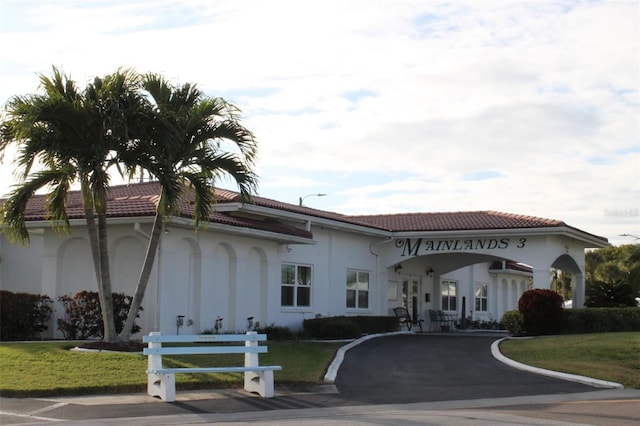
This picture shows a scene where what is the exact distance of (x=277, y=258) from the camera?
85.0 feet

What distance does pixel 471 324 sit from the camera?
40062 mm

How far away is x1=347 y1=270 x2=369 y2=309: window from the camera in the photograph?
30.6 metres

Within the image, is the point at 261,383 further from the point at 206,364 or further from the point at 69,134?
the point at 69,134

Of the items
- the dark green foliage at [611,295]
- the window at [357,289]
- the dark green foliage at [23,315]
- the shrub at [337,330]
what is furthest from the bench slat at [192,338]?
the dark green foliage at [611,295]

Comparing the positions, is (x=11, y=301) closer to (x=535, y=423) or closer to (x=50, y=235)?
(x=50, y=235)

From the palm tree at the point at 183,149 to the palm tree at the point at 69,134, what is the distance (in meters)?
0.46

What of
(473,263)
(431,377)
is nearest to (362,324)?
(473,263)

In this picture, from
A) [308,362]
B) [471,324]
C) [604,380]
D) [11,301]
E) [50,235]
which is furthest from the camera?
[471,324]

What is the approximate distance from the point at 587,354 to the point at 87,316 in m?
11.9

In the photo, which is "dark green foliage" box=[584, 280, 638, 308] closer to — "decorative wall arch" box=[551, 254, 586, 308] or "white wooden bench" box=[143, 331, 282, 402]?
"decorative wall arch" box=[551, 254, 586, 308]

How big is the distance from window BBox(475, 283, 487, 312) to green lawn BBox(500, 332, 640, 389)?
18689mm

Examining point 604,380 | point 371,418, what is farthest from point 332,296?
point 371,418

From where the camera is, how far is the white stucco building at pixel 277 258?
21.8m

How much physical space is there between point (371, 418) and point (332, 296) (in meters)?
17.5
